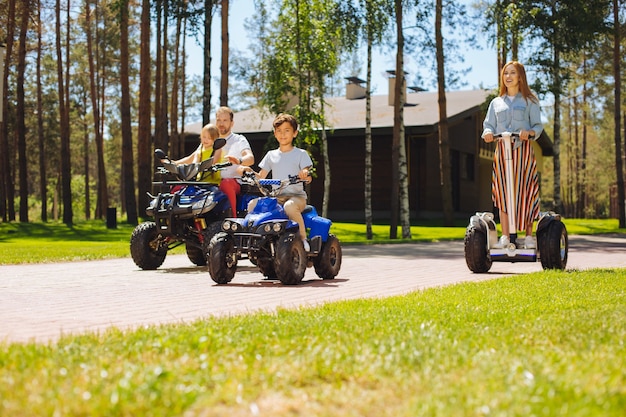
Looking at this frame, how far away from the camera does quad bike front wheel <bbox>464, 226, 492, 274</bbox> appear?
10.9 metres

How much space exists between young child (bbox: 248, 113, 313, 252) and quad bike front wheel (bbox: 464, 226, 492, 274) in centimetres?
242

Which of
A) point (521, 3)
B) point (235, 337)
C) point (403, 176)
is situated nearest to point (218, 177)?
point (235, 337)

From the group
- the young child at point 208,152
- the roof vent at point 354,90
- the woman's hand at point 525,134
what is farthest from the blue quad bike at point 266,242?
the roof vent at point 354,90

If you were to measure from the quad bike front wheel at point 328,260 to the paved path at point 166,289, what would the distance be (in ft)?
0.50

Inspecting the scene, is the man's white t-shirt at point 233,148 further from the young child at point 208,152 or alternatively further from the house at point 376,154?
the house at point 376,154

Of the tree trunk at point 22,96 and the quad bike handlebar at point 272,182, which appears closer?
the quad bike handlebar at point 272,182

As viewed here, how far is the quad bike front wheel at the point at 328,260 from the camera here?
9984 millimetres

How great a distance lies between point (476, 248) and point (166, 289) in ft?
13.9

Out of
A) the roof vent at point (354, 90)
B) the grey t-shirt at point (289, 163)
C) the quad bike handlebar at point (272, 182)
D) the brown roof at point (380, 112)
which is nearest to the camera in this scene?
the quad bike handlebar at point (272, 182)

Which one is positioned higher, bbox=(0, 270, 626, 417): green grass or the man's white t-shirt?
the man's white t-shirt

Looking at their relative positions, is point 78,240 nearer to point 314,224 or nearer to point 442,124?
point 314,224

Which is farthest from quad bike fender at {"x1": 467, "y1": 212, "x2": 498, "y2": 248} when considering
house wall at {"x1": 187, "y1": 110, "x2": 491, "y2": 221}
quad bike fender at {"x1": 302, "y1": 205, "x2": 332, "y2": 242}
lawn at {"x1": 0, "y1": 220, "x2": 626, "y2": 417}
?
house wall at {"x1": 187, "y1": 110, "x2": 491, "y2": 221}

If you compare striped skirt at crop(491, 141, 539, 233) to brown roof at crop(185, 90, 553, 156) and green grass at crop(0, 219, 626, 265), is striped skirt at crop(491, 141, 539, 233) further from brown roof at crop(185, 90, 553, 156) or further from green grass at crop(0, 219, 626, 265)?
brown roof at crop(185, 90, 553, 156)

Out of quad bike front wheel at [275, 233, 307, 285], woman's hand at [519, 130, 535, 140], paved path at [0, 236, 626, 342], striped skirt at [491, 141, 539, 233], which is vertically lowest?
paved path at [0, 236, 626, 342]
